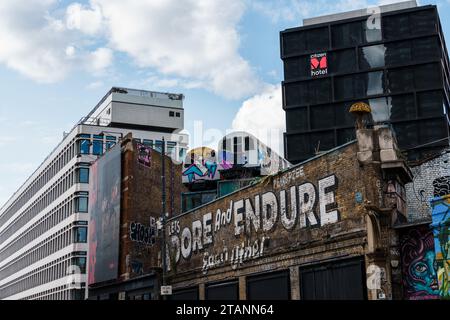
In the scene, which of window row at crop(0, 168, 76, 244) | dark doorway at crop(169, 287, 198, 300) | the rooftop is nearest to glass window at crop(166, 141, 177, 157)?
window row at crop(0, 168, 76, 244)

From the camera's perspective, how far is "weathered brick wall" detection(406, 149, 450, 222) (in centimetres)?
2562

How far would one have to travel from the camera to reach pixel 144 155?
46.0 metres

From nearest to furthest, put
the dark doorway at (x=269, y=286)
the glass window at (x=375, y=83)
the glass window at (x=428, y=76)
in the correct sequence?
the dark doorway at (x=269, y=286), the glass window at (x=428, y=76), the glass window at (x=375, y=83)

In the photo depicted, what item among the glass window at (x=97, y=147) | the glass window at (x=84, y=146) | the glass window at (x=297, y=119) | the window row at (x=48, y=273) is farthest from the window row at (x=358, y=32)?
the window row at (x=48, y=273)

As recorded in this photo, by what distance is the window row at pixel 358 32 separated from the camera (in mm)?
77625

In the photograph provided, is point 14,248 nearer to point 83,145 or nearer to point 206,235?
point 83,145

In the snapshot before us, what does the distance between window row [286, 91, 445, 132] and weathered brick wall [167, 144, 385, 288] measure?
48060 mm

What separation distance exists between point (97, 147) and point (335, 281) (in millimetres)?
56412

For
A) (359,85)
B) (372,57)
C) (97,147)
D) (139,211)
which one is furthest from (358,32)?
(139,211)

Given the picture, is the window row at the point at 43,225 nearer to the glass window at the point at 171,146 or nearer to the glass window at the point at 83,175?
the glass window at the point at 83,175

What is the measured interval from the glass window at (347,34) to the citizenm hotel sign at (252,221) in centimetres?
5157

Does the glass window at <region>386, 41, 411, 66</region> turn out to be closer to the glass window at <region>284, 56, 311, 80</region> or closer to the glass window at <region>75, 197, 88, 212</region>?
the glass window at <region>284, 56, 311, 80</region>

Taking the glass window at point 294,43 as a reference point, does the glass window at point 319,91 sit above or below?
below
